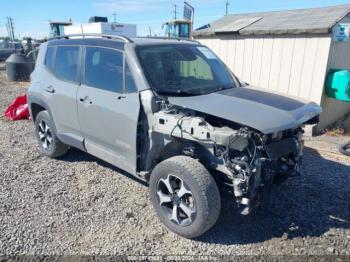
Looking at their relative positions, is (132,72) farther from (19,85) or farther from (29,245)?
(19,85)

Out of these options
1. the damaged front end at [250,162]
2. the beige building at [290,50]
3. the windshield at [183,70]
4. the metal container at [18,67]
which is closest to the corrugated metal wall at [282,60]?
the beige building at [290,50]

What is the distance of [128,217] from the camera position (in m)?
3.57

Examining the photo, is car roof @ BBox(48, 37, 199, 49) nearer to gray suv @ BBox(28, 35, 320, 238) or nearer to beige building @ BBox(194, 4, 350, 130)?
gray suv @ BBox(28, 35, 320, 238)

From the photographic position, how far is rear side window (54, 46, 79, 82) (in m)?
4.33

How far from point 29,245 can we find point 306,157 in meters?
4.41

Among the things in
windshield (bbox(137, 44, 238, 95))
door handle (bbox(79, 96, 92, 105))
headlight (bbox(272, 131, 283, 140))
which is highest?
windshield (bbox(137, 44, 238, 95))

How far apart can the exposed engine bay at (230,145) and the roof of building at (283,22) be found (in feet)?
12.4

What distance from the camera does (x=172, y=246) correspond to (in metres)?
3.11

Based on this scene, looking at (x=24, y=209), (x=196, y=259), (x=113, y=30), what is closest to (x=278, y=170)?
(x=196, y=259)

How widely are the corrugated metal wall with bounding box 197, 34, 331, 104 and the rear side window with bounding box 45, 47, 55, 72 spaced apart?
443 centimetres

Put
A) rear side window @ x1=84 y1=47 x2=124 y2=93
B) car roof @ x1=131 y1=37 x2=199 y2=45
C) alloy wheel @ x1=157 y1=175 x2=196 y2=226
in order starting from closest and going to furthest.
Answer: alloy wheel @ x1=157 y1=175 x2=196 y2=226
rear side window @ x1=84 y1=47 x2=124 y2=93
car roof @ x1=131 y1=37 x2=199 y2=45

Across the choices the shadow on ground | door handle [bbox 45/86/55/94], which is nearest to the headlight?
the shadow on ground

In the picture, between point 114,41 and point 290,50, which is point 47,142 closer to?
point 114,41

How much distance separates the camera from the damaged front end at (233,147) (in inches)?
113
